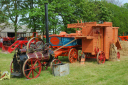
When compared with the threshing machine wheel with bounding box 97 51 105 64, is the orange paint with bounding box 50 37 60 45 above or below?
above

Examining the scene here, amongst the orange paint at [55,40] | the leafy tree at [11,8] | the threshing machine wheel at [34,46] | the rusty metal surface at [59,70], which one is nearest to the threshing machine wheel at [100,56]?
the orange paint at [55,40]

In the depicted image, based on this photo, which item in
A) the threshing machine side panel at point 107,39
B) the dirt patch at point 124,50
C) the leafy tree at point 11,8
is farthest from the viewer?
the leafy tree at point 11,8

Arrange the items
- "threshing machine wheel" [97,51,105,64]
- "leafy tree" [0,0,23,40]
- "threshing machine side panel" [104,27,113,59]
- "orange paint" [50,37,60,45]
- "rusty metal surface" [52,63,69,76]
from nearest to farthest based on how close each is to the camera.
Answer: "rusty metal surface" [52,63,69,76] < "threshing machine wheel" [97,51,105,64] < "orange paint" [50,37,60,45] < "threshing machine side panel" [104,27,113,59] < "leafy tree" [0,0,23,40]

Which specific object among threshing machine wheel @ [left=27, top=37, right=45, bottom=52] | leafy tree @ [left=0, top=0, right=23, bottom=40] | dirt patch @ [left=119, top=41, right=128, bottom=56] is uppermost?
leafy tree @ [left=0, top=0, right=23, bottom=40]

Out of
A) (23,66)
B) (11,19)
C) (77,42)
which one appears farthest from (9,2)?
(23,66)

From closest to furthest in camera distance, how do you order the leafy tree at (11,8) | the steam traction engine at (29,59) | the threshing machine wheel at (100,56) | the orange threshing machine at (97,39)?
the steam traction engine at (29,59) → the threshing machine wheel at (100,56) → the orange threshing machine at (97,39) → the leafy tree at (11,8)

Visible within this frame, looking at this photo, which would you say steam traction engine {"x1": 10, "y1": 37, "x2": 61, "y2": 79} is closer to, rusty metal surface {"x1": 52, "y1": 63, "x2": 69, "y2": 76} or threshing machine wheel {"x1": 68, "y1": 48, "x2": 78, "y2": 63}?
rusty metal surface {"x1": 52, "y1": 63, "x2": 69, "y2": 76}

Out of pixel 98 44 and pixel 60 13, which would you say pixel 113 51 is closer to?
pixel 98 44

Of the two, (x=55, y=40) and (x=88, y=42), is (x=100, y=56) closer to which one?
(x=88, y=42)

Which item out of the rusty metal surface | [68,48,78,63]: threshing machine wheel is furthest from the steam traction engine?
[68,48,78,63]: threshing machine wheel

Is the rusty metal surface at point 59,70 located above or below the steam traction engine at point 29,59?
below

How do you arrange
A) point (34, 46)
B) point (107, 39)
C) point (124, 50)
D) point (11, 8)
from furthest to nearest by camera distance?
1. point (11, 8)
2. point (124, 50)
3. point (107, 39)
4. point (34, 46)

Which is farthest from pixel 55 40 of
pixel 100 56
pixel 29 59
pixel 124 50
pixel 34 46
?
pixel 124 50

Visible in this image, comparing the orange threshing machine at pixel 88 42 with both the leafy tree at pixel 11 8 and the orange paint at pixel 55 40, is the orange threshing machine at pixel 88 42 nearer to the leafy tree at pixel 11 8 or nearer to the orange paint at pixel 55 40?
the orange paint at pixel 55 40
